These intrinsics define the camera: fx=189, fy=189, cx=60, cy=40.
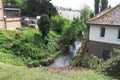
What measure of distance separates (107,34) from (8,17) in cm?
1944

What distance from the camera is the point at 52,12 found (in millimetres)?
Result: 51219

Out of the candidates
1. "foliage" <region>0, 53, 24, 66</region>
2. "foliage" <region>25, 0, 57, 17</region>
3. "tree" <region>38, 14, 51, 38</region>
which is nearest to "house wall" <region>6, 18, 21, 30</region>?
"tree" <region>38, 14, 51, 38</region>

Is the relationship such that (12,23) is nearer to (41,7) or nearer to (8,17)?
(8,17)

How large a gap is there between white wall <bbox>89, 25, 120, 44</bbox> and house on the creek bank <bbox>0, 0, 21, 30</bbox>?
15.8 m

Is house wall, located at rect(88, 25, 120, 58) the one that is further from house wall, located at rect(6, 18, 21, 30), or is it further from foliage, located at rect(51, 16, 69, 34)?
foliage, located at rect(51, 16, 69, 34)

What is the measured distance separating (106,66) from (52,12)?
3967 centimetres

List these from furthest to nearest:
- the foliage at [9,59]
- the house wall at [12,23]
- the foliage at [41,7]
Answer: the foliage at [41,7] < the house wall at [12,23] < the foliage at [9,59]

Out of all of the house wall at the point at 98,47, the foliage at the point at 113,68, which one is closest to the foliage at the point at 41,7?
the house wall at the point at 98,47

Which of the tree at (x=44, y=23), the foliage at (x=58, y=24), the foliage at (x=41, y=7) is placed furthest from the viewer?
the foliage at (x=41, y=7)

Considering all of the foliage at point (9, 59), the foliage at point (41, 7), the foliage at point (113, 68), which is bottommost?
the foliage at point (9, 59)

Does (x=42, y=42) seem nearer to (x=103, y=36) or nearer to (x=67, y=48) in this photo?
(x=67, y=48)

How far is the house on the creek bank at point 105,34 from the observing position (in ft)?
66.6

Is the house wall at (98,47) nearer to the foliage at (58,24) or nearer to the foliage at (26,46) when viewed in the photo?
the foliage at (26,46)

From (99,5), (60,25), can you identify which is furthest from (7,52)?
(99,5)
